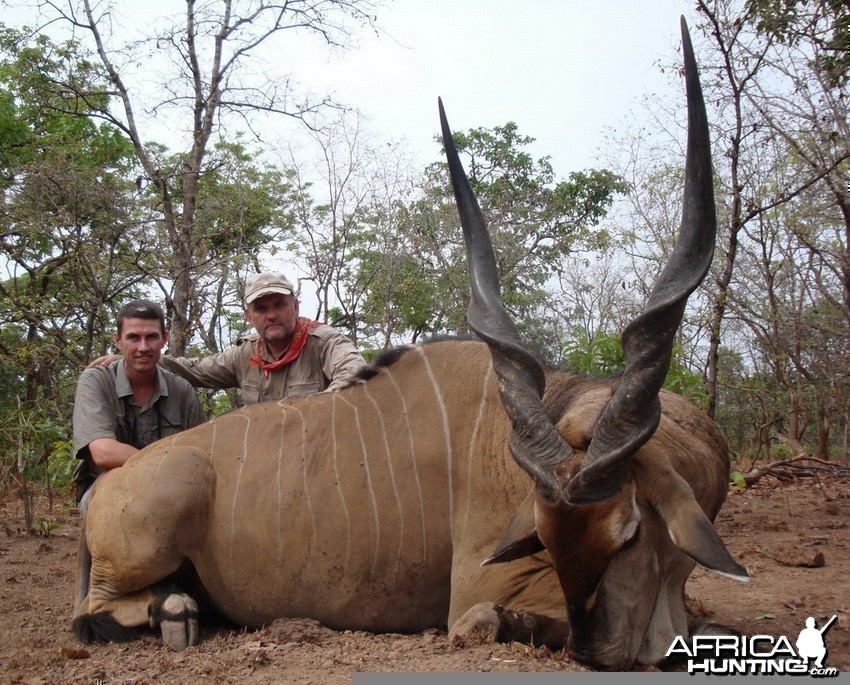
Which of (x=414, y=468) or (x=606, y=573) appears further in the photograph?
(x=414, y=468)

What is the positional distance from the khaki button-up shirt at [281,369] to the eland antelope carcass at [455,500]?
28.6 inches

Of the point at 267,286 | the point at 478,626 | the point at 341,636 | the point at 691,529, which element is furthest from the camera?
the point at 267,286

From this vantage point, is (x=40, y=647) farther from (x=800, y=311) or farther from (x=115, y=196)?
(x=800, y=311)

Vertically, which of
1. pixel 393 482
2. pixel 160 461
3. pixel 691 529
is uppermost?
pixel 160 461

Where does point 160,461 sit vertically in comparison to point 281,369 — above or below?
below

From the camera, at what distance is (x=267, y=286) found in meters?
4.34

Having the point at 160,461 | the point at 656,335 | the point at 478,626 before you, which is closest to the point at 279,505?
the point at 160,461

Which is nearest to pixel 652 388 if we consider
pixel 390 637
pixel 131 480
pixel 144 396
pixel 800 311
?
pixel 390 637

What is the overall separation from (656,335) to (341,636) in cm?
158

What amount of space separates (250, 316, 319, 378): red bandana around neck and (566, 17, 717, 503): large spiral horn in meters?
2.30

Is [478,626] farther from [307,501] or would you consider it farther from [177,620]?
[177,620]

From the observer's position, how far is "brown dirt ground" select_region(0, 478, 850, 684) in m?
2.43

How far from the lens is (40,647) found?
10.6ft

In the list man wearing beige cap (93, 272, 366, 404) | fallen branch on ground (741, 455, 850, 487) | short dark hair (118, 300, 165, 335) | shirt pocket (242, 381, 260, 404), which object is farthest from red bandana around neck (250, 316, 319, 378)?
fallen branch on ground (741, 455, 850, 487)
